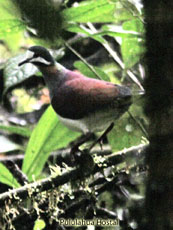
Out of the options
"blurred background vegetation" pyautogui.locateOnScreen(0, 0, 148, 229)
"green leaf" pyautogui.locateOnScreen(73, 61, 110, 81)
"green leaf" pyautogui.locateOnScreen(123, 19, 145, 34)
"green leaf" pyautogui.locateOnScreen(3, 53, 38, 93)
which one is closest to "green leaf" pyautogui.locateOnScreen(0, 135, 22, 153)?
"blurred background vegetation" pyautogui.locateOnScreen(0, 0, 148, 229)

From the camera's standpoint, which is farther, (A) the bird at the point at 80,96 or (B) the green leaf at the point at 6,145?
(B) the green leaf at the point at 6,145

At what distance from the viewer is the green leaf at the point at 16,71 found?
2.67 ft

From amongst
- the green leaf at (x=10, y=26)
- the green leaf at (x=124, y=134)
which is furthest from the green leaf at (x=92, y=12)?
the green leaf at (x=124, y=134)

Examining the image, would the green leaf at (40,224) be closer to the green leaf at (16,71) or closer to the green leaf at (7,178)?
the green leaf at (7,178)

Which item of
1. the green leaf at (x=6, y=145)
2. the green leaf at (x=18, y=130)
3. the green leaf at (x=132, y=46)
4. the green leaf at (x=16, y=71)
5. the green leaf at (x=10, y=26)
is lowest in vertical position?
the green leaf at (x=6, y=145)

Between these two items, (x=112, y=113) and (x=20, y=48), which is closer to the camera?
(x=112, y=113)

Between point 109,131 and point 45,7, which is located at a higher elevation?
point 45,7

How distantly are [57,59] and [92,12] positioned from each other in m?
0.12

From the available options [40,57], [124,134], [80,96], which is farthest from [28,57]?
[124,134]

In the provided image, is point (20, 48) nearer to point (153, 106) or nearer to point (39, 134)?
point (39, 134)

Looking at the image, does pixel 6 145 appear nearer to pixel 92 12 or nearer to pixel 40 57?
pixel 40 57

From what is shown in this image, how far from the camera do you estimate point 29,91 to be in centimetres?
87

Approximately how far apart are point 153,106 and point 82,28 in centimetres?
25

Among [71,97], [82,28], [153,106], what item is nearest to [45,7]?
[82,28]
